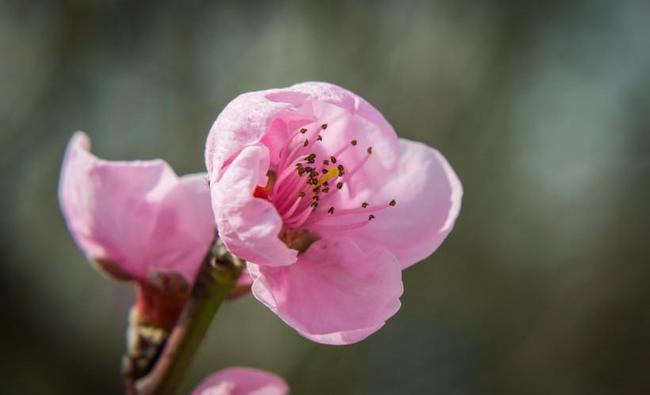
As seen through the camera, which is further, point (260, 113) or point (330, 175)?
point (330, 175)

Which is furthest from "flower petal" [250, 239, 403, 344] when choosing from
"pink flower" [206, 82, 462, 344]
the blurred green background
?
the blurred green background

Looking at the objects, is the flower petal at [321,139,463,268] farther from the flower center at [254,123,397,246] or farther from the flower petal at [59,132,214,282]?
the flower petal at [59,132,214,282]

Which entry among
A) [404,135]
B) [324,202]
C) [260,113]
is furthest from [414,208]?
[404,135]

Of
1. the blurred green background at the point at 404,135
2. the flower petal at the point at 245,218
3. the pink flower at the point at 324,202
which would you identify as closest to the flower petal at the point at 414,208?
the pink flower at the point at 324,202

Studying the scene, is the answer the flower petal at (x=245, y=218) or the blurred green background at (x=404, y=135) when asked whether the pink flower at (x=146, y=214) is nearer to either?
the flower petal at (x=245, y=218)

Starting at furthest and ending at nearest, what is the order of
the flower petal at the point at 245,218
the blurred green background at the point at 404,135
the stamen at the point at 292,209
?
1. the blurred green background at the point at 404,135
2. the stamen at the point at 292,209
3. the flower petal at the point at 245,218

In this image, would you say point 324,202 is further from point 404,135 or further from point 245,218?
point 404,135

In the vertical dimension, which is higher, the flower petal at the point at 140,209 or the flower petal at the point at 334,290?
the flower petal at the point at 334,290
